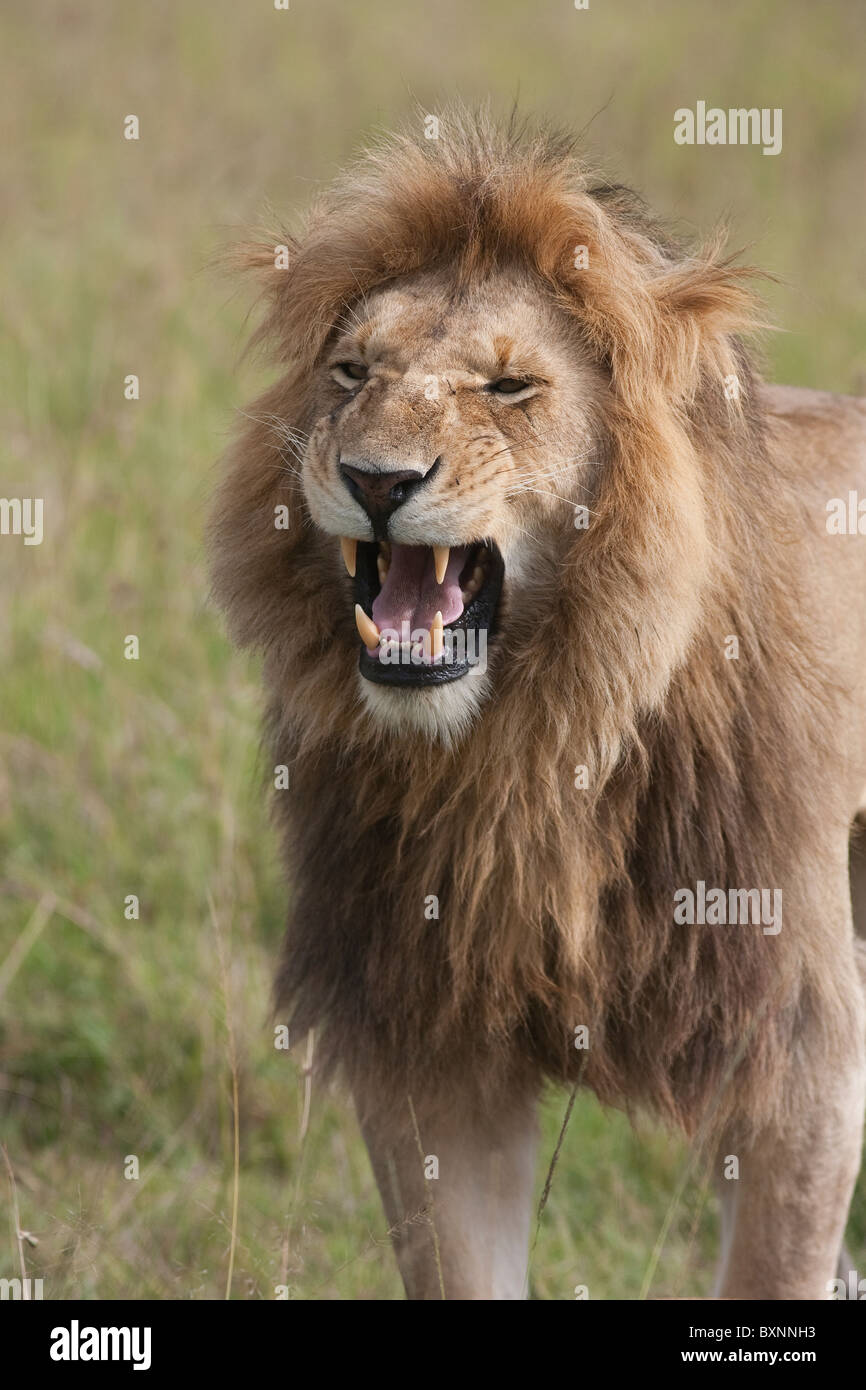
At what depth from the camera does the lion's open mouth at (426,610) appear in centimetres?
283

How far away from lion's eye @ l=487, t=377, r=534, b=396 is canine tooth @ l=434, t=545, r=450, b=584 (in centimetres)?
27

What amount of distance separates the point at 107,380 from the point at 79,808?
2706 mm

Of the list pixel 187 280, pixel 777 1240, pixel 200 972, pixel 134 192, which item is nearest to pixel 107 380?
pixel 187 280

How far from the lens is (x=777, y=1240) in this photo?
3.24 metres

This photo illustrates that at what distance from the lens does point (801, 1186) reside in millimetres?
3248

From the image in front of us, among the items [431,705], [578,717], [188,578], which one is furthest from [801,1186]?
[188,578]

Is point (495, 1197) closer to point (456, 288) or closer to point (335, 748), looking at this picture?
point (335, 748)

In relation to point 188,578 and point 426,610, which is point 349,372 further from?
point 188,578

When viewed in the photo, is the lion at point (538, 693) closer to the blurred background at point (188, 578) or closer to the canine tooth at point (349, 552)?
the canine tooth at point (349, 552)

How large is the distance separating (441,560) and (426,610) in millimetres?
92

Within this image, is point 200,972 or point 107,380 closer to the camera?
point 200,972

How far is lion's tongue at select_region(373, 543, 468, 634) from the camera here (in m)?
2.87

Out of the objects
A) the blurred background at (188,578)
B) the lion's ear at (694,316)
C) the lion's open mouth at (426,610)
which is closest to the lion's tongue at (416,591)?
the lion's open mouth at (426,610)

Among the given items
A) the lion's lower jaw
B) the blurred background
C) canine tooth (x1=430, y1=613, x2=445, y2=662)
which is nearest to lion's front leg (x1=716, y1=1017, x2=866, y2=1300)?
the blurred background
